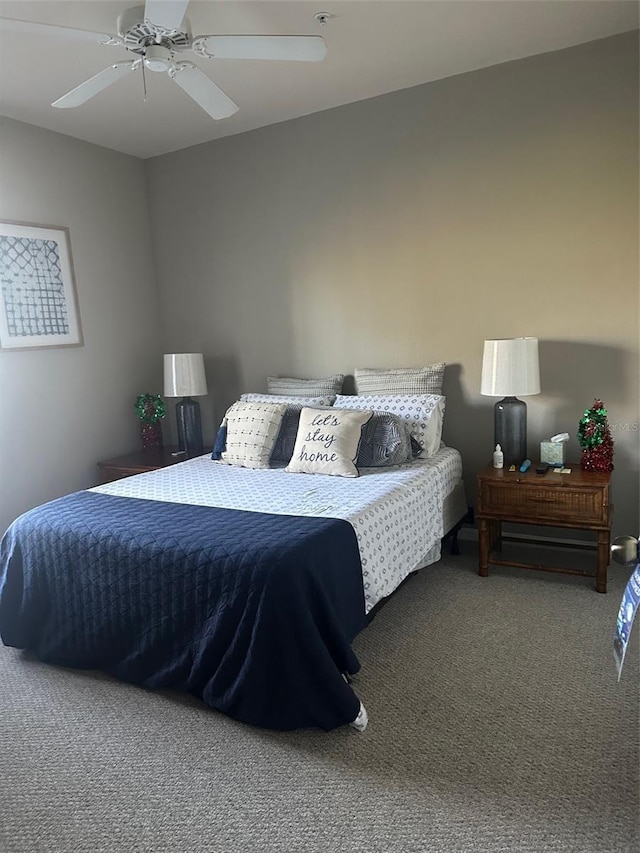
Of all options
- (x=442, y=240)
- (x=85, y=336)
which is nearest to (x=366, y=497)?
(x=442, y=240)

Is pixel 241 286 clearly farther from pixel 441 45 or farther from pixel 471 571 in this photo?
pixel 471 571

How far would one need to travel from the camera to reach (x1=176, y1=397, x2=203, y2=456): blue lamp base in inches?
163

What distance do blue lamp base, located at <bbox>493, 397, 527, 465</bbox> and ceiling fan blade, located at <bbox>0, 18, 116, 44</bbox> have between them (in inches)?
95.5

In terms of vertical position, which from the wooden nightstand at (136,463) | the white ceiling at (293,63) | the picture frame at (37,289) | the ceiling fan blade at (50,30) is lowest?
the wooden nightstand at (136,463)

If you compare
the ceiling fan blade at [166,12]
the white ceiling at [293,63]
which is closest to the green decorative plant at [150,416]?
the white ceiling at [293,63]

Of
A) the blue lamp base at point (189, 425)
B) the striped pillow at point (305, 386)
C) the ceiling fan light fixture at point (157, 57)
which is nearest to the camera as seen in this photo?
the ceiling fan light fixture at point (157, 57)

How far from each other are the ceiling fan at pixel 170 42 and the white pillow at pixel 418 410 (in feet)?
5.64

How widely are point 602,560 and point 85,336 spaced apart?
11.2 ft

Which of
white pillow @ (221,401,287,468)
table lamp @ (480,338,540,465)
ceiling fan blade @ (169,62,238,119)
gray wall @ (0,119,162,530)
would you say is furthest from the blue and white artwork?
gray wall @ (0,119,162,530)

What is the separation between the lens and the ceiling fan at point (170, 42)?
2.09 metres

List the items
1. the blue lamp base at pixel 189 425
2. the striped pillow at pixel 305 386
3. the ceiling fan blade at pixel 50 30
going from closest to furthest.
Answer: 1. the ceiling fan blade at pixel 50 30
2. the striped pillow at pixel 305 386
3. the blue lamp base at pixel 189 425

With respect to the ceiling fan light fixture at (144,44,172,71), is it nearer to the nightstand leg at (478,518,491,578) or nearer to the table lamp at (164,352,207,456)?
the table lamp at (164,352,207,456)

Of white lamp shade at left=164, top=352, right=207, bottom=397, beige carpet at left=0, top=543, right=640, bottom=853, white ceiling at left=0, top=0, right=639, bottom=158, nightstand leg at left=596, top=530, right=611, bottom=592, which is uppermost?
white ceiling at left=0, top=0, right=639, bottom=158

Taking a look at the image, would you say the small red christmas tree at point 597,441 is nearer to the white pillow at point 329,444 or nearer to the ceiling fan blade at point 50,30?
the white pillow at point 329,444
